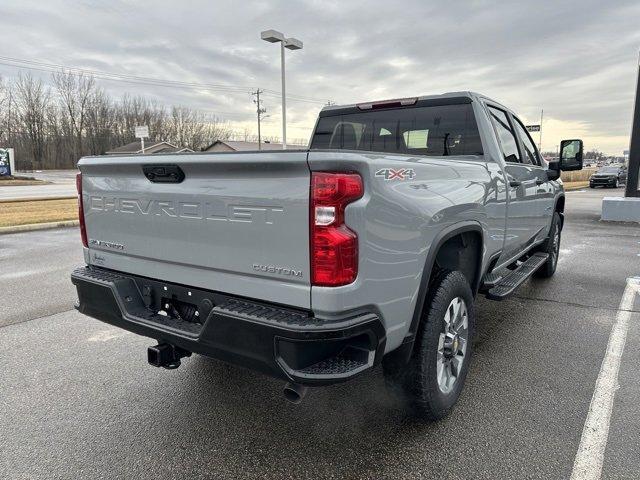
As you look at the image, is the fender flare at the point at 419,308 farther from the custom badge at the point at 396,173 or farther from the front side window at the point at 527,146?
the front side window at the point at 527,146

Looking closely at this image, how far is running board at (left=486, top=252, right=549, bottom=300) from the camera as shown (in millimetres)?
3676

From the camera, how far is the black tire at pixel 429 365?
8.27 ft

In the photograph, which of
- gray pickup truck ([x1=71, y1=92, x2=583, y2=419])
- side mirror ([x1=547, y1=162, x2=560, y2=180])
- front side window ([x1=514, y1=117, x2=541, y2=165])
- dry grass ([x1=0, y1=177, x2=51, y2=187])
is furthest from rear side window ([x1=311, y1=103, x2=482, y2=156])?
dry grass ([x1=0, y1=177, x2=51, y2=187])

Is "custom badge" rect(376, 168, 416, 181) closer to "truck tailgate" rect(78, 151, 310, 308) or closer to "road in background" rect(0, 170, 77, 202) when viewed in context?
"truck tailgate" rect(78, 151, 310, 308)

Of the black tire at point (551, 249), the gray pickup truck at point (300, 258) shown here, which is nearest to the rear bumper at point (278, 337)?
the gray pickup truck at point (300, 258)

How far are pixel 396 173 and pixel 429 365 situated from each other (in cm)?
110

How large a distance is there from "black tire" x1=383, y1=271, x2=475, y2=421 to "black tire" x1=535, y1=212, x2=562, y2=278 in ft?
12.2

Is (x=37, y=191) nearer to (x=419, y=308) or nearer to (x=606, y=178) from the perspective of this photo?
(x=419, y=308)

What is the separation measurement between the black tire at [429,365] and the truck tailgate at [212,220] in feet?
2.78

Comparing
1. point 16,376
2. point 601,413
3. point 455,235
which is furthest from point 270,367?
point 16,376

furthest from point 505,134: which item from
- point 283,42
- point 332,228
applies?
point 283,42

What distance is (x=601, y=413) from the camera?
Answer: 9.32ft

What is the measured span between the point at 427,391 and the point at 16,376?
2992 mm

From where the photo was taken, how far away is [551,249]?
6039mm
